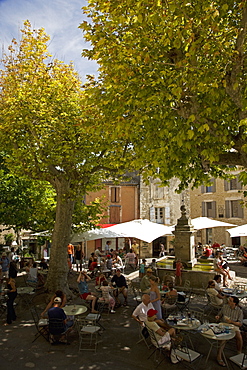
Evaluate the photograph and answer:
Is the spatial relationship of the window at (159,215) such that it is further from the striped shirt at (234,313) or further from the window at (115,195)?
the striped shirt at (234,313)

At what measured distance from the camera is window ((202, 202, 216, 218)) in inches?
1181

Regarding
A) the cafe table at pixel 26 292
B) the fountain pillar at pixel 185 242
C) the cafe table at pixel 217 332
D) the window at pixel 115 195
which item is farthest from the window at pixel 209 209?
the cafe table at pixel 217 332

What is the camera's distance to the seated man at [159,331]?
19.1 feet

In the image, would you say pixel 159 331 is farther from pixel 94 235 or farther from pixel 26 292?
pixel 94 235

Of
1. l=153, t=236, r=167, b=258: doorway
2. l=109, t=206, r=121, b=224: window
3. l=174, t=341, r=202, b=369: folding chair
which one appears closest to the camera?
l=174, t=341, r=202, b=369: folding chair

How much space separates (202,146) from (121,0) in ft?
13.1

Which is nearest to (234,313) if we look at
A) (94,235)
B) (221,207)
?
(94,235)

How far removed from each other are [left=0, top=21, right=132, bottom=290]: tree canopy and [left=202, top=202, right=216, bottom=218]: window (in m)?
21.3

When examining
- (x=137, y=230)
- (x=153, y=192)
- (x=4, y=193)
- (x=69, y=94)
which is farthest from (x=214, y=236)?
(x=69, y=94)

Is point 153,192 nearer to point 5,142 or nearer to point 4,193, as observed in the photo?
point 4,193

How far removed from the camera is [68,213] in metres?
11.1

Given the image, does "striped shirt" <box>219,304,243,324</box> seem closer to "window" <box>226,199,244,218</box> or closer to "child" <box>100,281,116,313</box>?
"child" <box>100,281,116,313</box>

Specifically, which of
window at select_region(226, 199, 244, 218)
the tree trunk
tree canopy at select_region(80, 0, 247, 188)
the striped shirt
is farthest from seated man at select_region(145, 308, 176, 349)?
window at select_region(226, 199, 244, 218)

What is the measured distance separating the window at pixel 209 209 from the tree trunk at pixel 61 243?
22018 millimetres
